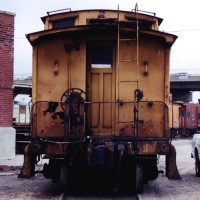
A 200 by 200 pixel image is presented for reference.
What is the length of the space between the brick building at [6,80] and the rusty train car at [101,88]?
7691 millimetres

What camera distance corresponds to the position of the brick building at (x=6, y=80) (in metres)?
18.5

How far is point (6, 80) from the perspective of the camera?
18.7m

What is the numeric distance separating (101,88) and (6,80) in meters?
8.62

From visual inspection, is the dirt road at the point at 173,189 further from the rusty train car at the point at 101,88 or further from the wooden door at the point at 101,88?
the wooden door at the point at 101,88

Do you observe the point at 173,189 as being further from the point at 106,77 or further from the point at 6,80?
the point at 6,80

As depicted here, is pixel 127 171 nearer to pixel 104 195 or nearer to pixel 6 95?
pixel 104 195

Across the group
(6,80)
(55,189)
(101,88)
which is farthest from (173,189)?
(6,80)

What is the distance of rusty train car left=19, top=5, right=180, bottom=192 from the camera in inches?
409

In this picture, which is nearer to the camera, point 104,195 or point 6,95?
point 104,195

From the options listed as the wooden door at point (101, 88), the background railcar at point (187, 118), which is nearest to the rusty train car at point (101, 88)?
the wooden door at point (101, 88)

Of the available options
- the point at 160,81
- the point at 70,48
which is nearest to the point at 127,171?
the point at 160,81

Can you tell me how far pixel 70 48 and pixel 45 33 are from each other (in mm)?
676

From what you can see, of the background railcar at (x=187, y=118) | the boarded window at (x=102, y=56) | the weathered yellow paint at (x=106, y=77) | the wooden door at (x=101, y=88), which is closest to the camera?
the weathered yellow paint at (x=106, y=77)

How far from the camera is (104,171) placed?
1148 cm
